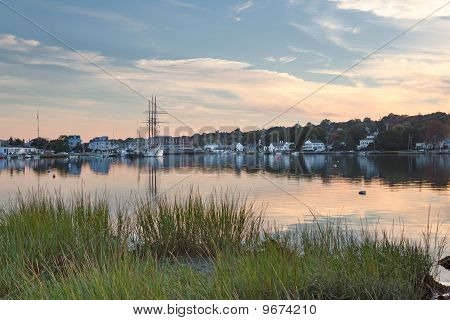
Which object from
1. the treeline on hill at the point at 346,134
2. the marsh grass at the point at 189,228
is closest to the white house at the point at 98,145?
the treeline on hill at the point at 346,134

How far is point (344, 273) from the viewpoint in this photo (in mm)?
6391

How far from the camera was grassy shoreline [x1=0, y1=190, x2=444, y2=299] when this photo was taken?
5.77 m

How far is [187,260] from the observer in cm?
777

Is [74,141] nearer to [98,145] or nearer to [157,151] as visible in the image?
[98,145]

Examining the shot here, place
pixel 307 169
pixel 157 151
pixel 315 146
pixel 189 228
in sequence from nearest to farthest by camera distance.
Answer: pixel 189 228
pixel 157 151
pixel 307 169
pixel 315 146

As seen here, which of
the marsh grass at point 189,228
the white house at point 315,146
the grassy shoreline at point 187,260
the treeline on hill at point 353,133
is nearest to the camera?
the grassy shoreline at point 187,260

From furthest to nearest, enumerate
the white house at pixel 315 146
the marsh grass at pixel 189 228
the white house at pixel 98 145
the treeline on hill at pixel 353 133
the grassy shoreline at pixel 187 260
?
the white house at pixel 315 146 < the white house at pixel 98 145 < the treeline on hill at pixel 353 133 < the marsh grass at pixel 189 228 < the grassy shoreline at pixel 187 260

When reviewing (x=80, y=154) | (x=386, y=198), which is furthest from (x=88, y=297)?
(x=80, y=154)

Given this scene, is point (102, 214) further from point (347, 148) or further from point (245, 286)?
point (347, 148)

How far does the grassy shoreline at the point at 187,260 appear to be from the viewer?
227 inches

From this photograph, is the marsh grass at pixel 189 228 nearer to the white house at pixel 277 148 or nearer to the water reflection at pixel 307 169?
the water reflection at pixel 307 169

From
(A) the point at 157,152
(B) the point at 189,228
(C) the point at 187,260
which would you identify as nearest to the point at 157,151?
(A) the point at 157,152

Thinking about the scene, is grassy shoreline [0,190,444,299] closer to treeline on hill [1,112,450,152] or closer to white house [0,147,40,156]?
treeline on hill [1,112,450,152]
